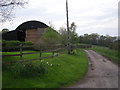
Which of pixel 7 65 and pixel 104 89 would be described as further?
pixel 7 65

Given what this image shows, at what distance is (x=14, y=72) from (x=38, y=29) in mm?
26847

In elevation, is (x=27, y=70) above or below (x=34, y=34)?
below

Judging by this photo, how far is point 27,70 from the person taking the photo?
7.64 metres

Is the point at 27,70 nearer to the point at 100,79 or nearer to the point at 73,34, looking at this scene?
the point at 100,79

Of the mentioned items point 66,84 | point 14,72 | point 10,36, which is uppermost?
point 10,36

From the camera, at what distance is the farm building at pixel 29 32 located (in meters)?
32.3

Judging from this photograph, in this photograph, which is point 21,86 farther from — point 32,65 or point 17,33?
point 17,33

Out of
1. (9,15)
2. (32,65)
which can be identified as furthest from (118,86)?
(9,15)

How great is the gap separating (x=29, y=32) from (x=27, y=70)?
28.2 metres

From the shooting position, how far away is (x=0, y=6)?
355 inches

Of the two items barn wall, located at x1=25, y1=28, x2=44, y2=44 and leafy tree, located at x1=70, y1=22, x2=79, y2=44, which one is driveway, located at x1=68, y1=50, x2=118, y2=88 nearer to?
leafy tree, located at x1=70, y1=22, x2=79, y2=44

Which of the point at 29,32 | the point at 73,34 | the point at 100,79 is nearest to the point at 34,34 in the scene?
the point at 29,32

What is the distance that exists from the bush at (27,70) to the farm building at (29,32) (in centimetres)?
2463

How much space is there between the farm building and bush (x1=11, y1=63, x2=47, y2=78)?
24.6 m
